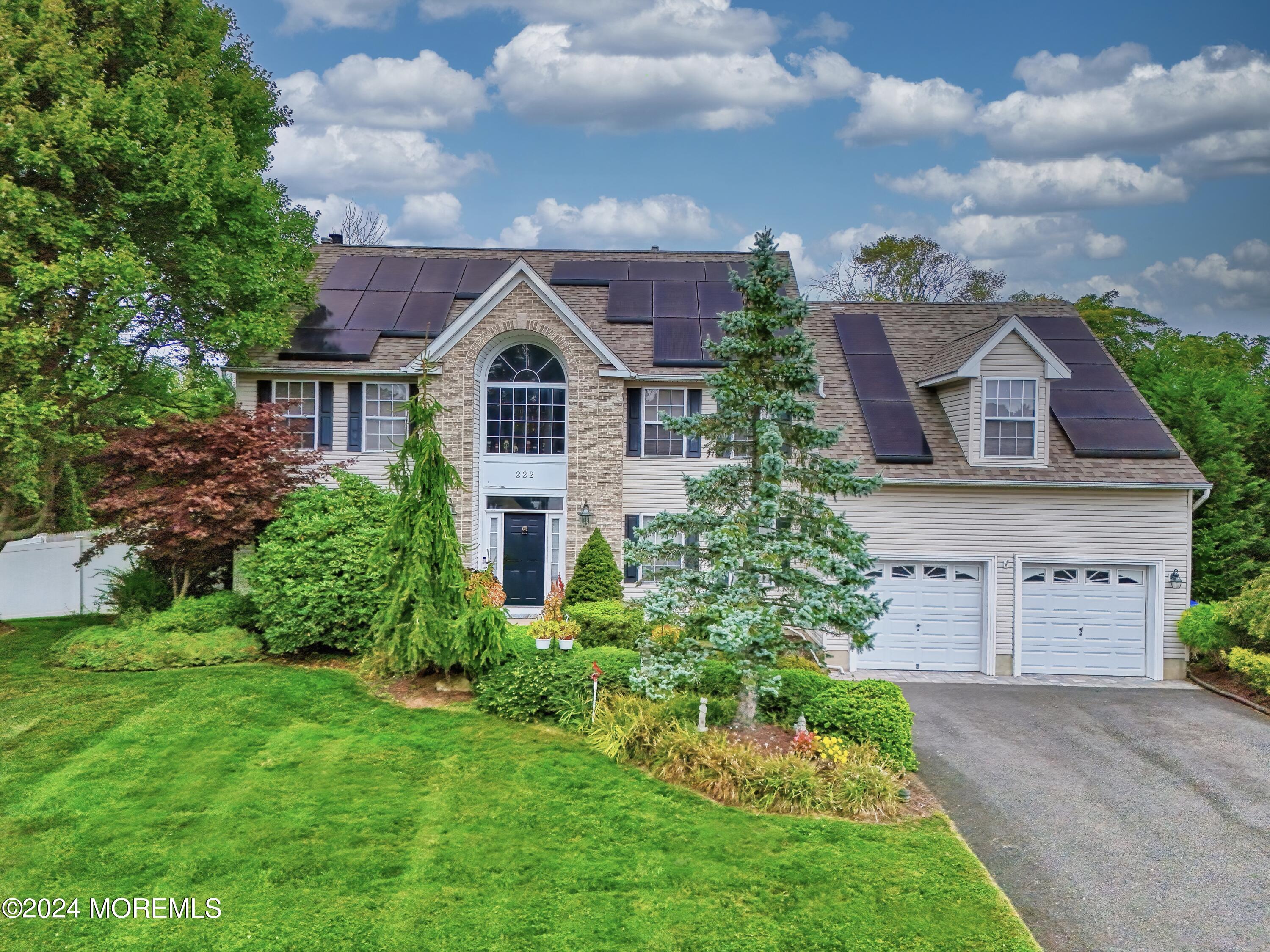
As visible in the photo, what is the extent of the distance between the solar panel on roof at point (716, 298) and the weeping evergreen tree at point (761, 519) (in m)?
8.54

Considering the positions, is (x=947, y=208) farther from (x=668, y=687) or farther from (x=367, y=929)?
(x=367, y=929)

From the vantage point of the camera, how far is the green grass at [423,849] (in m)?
5.97

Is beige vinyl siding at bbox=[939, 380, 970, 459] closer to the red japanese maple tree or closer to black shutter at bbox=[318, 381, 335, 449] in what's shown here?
the red japanese maple tree

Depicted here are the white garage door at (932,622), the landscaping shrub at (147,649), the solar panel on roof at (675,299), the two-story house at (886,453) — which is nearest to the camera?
the landscaping shrub at (147,649)

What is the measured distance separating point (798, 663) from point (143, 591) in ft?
42.9

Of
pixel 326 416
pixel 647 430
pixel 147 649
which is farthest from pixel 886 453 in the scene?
pixel 147 649

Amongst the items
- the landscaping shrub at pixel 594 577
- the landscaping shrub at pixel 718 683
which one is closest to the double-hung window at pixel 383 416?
the landscaping shrub at pixel 594 577

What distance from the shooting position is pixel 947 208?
1049 inches

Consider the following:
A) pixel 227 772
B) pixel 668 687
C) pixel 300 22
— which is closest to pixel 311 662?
pixel 227 772

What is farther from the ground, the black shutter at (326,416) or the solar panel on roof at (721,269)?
the solar panel on roof at (721,269)

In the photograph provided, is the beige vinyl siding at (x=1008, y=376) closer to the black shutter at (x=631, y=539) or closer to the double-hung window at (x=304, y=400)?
the black shutter at (x=631, y=539)

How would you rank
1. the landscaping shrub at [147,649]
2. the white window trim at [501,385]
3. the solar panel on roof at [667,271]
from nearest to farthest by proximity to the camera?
the landscaping shrub at [147,649], the white window trim at [501,385], the solar panel on roof at [667,271]

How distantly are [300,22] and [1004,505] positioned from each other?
21.6 m

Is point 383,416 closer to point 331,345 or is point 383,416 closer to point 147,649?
point 331,345
